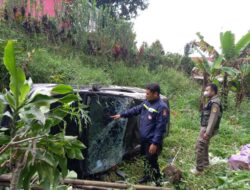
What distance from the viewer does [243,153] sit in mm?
6289

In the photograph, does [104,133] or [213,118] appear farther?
[213,118]

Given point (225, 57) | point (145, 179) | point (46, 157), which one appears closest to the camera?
point (46, 157)

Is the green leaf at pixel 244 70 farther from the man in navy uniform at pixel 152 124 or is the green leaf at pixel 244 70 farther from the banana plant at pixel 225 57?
the man in navy uniform at pixel 152 124

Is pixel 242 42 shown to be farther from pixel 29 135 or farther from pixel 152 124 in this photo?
pixel 29 135

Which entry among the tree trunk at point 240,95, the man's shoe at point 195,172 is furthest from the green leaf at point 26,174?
the tree trunk at point 240,95

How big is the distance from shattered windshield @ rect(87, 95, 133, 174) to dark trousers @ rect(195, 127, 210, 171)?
141cm

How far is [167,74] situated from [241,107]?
398 cm

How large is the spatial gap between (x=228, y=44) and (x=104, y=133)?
26.7 feet

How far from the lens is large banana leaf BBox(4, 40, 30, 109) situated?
1.69 metres

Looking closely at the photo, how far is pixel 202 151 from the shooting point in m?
6.05

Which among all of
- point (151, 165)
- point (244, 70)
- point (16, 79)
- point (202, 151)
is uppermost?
point (16, 79)

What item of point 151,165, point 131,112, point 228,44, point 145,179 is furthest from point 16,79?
point 228,44

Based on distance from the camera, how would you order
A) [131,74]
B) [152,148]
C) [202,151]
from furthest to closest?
1. [131,74]
2. [202,151]
3. [152,148]

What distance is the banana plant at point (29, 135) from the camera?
176 centimetres
